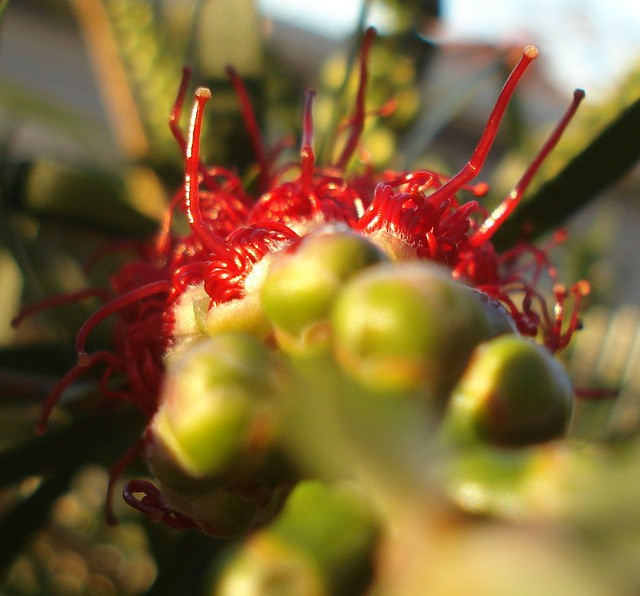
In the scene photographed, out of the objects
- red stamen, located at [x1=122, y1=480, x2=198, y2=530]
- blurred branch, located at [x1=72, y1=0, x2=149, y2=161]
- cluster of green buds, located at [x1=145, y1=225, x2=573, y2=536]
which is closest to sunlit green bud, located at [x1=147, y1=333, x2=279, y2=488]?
cluster of green buds, located at [x1=145, y1=225, x2=573, y2=536]

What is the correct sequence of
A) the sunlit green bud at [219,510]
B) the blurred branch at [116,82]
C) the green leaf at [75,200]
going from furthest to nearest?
the blurred branch at [116,82] → the green leaf at [75,200] → the sunlit green bud at [219,510]

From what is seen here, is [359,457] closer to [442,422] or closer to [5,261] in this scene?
[442,422]

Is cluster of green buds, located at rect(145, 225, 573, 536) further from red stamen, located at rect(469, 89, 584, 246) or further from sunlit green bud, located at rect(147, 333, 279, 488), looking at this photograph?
red stamen, located at rect(469, 89, 584, 246)

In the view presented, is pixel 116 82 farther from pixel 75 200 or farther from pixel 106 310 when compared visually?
pixel 106 310

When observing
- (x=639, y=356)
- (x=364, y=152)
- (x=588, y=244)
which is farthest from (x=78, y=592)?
(x=639, y=356)

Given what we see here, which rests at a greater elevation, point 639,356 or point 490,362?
point 490,362

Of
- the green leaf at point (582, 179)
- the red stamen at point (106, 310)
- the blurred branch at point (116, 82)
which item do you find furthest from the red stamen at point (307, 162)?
the blurred branch at point (116, 82)

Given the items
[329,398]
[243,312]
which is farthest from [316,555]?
[243,312]

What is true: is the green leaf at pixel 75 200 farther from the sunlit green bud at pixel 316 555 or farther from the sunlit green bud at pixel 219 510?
the sunlit green bud at pixel 316 555

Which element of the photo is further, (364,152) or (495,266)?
(364,152)
